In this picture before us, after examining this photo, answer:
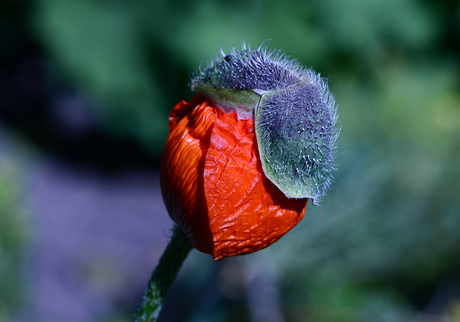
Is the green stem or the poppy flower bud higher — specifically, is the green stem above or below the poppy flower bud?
below

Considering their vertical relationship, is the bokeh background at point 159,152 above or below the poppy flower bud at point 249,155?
below

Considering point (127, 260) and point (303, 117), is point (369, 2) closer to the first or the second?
point (127, 260)

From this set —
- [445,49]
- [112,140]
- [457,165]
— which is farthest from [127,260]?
[445,49]

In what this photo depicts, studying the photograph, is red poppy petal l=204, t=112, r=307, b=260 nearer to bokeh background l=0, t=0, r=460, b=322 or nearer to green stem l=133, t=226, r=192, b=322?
green stem l=133, t=226, r=192, b=322

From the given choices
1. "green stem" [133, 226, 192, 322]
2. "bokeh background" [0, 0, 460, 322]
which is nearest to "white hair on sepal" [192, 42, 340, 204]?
"green stem" [133, 226, 192, 322]

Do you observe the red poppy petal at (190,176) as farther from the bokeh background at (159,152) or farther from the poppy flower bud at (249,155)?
the bokeh background at (159,152)

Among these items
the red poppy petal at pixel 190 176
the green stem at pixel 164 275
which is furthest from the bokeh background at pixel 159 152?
the red poppy petal at pixel 190 176

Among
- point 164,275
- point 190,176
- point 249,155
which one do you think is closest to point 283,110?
point 249,155
